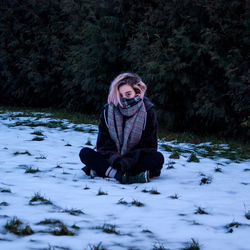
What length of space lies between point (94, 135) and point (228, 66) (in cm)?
325

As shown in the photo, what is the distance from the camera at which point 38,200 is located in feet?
10.5

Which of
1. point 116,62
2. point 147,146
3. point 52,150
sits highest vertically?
point 116,62

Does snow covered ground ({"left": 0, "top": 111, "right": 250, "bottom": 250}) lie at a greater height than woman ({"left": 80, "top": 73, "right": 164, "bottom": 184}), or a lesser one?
lesser

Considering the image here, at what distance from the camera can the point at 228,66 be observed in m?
7.70

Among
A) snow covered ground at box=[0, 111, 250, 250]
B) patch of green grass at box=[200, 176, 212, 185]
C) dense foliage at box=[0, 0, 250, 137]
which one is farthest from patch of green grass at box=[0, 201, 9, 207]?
dense foliage at box=[0, 0, 250, 137]

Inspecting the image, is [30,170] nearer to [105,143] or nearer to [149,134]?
[105,143]

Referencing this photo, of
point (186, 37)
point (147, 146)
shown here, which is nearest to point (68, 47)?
point (186, 37)

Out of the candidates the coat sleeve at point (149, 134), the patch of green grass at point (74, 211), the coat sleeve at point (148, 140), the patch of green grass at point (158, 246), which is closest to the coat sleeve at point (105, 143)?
the coat sleeve at point (148, 140)

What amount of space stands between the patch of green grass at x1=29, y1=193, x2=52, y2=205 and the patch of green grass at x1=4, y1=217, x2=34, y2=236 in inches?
20.6

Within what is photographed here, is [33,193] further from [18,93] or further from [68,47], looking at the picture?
[18,93]

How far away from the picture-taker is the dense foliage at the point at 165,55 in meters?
7.94

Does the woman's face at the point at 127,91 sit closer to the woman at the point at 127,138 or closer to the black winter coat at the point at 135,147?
the woman at the point at 127,138

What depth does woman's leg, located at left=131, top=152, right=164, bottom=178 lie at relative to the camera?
166 inches

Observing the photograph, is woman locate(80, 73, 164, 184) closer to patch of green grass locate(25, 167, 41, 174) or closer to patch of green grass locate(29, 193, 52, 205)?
patch of green grass locate(25, 167, 41, 174)
